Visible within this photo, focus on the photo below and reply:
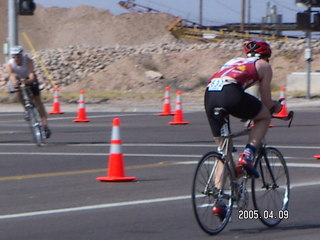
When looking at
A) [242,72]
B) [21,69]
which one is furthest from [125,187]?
[21,69]

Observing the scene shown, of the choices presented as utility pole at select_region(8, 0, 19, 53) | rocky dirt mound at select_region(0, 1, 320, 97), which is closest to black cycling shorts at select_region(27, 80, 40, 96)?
utility pole at select_region(8, 0, 19, 53)

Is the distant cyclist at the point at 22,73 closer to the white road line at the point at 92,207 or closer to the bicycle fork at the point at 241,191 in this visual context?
the white road line at the point at 92,207

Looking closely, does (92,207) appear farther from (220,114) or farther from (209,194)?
(220,114)

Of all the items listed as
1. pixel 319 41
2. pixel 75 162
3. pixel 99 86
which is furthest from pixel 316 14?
pixel 319 41

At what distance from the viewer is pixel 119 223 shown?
8977mm

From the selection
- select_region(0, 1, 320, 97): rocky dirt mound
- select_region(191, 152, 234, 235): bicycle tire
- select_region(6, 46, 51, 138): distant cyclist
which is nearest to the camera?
select_region(191, 152, 234, 235): bicycle tire

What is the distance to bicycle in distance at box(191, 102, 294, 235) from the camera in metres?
8.17

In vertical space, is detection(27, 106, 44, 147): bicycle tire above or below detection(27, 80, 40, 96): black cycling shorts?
below

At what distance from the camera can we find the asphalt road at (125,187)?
339 inches

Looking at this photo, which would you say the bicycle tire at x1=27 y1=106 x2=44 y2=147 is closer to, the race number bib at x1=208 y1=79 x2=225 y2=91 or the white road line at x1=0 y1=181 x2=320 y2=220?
the white road line at x1=0 y1=181 x2=320 y2=220

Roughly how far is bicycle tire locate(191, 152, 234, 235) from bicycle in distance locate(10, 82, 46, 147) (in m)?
8.66

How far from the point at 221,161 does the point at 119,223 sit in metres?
1.38

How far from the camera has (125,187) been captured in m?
11.5

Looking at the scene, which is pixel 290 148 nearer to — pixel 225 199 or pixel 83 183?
pixel 83 183
